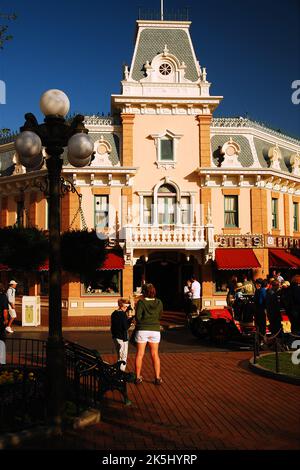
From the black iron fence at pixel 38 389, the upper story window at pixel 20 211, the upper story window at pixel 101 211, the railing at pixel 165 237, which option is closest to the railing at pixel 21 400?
the black iron fence at pixel 38 389

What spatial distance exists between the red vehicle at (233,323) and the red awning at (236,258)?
7123mm

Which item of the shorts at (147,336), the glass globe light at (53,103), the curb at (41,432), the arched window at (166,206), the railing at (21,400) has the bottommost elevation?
the curb at (41,432)

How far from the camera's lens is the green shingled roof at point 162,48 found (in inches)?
915

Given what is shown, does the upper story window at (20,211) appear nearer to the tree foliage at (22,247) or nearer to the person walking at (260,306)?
the tree foliage at (22,247)

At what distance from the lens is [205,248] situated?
2161cm

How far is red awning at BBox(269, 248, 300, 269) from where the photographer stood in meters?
22.5

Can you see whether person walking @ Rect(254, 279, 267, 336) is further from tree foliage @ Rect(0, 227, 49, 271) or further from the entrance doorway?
the entrance doorway

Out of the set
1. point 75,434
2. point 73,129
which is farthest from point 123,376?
point 73,129

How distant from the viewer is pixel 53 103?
22.2 ft

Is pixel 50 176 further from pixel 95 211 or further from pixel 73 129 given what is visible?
pixel 95 211

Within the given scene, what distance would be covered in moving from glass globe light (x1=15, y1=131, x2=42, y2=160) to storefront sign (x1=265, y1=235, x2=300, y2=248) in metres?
17.6

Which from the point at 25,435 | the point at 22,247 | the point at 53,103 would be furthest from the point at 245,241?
the point at 25,435

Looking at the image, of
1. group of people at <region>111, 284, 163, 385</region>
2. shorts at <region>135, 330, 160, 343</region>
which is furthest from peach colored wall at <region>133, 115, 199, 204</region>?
shorts at <region>135, 330, 160, 343</region>

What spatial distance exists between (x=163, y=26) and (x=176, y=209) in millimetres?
9240
